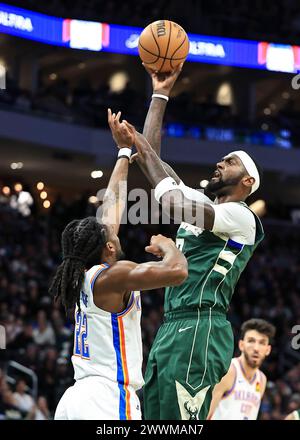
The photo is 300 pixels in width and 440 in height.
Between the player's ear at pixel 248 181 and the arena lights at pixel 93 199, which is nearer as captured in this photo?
the player's ear at pixel 248 181

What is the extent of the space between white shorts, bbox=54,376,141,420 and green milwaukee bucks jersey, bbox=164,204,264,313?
2.77 ft

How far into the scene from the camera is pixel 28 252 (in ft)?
60.6

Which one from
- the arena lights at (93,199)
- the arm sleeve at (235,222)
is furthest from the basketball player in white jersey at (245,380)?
the arena lights at (93,199)

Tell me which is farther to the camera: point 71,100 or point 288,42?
point 288,42

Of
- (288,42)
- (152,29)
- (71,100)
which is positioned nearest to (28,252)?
(71,100)

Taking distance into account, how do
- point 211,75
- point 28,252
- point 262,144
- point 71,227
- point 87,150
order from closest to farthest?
1. point 71,227
2. point 28,252
3. point 87,150
4. point 262,144
5. point 211,75

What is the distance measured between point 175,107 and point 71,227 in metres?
18.8

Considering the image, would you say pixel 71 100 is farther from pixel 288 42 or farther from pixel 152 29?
pixel 152 29

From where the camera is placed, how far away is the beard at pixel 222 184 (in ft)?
19.1

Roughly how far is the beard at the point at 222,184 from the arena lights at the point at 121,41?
609 inches

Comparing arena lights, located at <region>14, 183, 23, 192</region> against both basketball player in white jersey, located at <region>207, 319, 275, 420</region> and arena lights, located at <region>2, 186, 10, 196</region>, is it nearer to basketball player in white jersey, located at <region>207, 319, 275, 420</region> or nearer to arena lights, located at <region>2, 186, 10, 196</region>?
arena lights, located at <region>2, 186, 10, 196</region>

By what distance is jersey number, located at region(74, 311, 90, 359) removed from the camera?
509 cm

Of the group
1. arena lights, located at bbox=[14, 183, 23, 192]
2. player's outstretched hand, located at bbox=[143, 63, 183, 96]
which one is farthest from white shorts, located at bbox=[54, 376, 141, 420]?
arena lights, located at bbox=[14, 183, 23, 192]

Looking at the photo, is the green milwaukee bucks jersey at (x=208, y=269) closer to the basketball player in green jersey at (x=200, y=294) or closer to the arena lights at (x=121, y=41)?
the basketball player in green jersey at (x=200, y=294)
